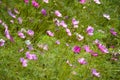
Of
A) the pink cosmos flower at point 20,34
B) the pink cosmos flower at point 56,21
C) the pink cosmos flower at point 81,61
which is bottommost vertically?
the pink cosmos flower at point 81,61

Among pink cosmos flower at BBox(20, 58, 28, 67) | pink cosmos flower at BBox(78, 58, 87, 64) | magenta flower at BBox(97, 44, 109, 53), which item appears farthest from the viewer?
magenta flower at BBox(97, 44, 109, 53)

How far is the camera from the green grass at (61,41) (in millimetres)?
2611

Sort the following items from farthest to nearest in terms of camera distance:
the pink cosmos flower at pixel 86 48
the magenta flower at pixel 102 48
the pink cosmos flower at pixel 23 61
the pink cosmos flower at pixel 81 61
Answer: the magenta flower at pixel 102 48 → the pink cosmos flower at pixel 86 48 → the pink cosmos flower at pixel 81 61 → the pink cosmos flower at pixel 23 61

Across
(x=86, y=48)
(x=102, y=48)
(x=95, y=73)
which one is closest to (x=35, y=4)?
(x=86, y=48)

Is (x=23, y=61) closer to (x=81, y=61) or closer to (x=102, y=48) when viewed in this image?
(x=81, y=61)

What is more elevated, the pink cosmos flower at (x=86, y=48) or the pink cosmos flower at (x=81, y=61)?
the pink cosmos flower at (x=81, y=61)

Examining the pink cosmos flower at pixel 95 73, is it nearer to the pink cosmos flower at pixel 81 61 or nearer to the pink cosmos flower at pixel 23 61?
the pink cosmos flower at pixel 81 61

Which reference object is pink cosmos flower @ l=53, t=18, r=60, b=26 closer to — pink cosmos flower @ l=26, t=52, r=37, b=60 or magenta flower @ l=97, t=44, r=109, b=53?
magenta flower @ l=97, t=44, r=109, b=53

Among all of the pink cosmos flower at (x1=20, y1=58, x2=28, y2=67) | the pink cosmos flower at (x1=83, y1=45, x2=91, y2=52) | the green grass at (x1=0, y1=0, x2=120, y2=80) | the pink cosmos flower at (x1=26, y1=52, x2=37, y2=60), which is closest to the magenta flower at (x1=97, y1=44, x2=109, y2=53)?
the green grass at (x1=0, y1=0, x2=120, y2=80)

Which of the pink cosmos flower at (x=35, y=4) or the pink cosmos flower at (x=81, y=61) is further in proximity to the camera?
the pink cosmos flower at (x=35, y=4)

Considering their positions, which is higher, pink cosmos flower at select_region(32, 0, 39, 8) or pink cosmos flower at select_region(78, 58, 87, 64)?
pink cosmos flower at select_region(32, 0, 39, 8)

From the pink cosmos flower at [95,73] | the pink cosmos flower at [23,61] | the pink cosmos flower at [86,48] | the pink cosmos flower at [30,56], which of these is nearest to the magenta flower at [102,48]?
the pink cosmos flower at [86,48]

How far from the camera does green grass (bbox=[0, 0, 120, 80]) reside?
2.61 meters

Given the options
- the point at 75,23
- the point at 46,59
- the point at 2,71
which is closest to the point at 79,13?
the point at 75,23
